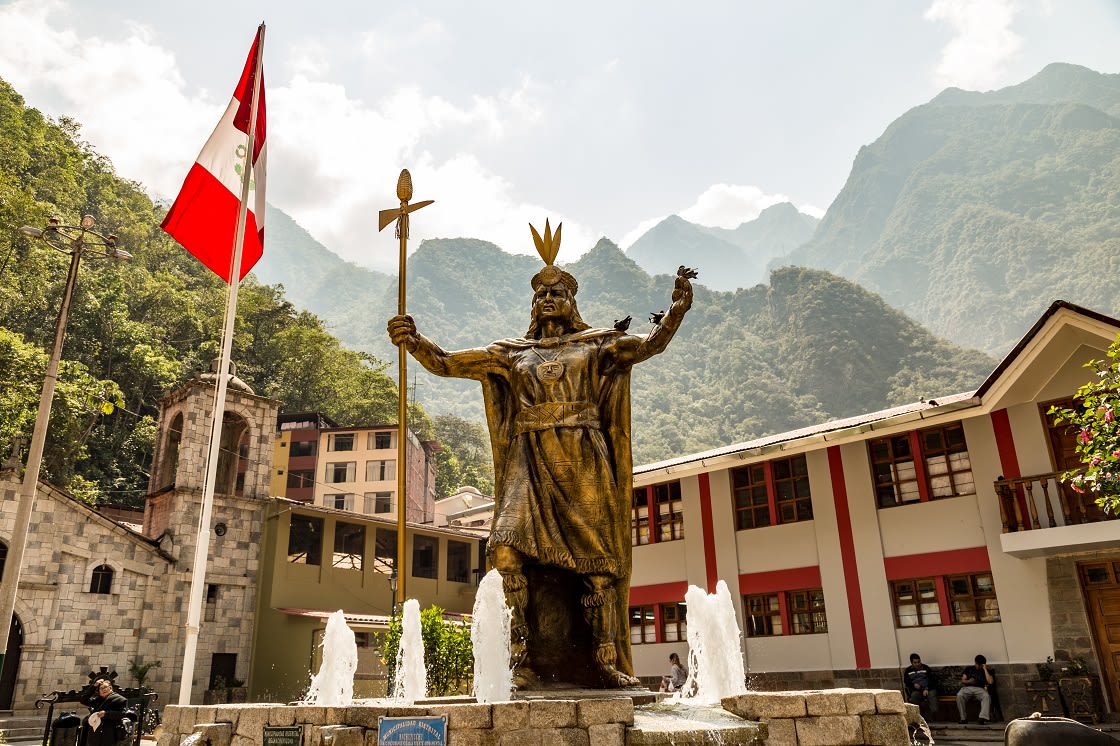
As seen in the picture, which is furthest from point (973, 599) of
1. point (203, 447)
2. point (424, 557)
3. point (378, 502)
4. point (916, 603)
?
point (378, 502)

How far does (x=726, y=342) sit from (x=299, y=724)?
3081 inches

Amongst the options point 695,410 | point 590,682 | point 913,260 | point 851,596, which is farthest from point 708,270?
point 590,682

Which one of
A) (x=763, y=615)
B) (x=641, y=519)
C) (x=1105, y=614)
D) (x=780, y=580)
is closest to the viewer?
(x=1105, y=614)

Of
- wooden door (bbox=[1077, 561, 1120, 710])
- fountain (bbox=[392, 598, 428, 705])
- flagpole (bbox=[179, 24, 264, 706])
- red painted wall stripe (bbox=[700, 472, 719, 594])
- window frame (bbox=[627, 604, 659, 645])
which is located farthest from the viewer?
window frame (bbox=[627, 604, 659, 645])

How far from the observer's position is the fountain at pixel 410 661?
20.4 feet

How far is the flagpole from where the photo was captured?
257 inches

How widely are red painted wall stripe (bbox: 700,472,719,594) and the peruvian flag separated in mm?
11950

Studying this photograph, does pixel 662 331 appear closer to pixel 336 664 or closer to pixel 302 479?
pixel 336 664

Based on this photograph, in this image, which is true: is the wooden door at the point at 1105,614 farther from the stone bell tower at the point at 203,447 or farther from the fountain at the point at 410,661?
the stone bell tower at the point at 203,447

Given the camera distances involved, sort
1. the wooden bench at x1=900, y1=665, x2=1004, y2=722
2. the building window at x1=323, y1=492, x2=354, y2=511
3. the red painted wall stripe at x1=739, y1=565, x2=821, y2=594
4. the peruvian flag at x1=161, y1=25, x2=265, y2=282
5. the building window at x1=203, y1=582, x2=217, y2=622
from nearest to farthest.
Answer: the peruvian flag at x1=161, y1=25, x2=265, y2=282 < the wooden bench at x1=900, y1=665, x2=1004, y2=722 < the red painted wall stripe at x1=739, y1=565, x2=821, y2=594 < the building window at x1=203, y1=582, x2=217, y2=622 < the building window at x1=323, y1=492, x2=354, y2=511

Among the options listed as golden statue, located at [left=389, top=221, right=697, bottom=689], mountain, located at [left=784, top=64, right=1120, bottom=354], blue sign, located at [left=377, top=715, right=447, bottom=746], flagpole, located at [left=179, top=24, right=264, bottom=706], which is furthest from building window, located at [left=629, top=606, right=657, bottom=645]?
mountain, located at [left=784, top=64, right=1120, bottom=354]

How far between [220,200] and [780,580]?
1276 cm

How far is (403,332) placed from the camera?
18.2 ft

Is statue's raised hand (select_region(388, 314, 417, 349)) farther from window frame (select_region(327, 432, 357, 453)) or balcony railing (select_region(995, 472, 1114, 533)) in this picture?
window frame (select_region(327, 432, 357, 453))
